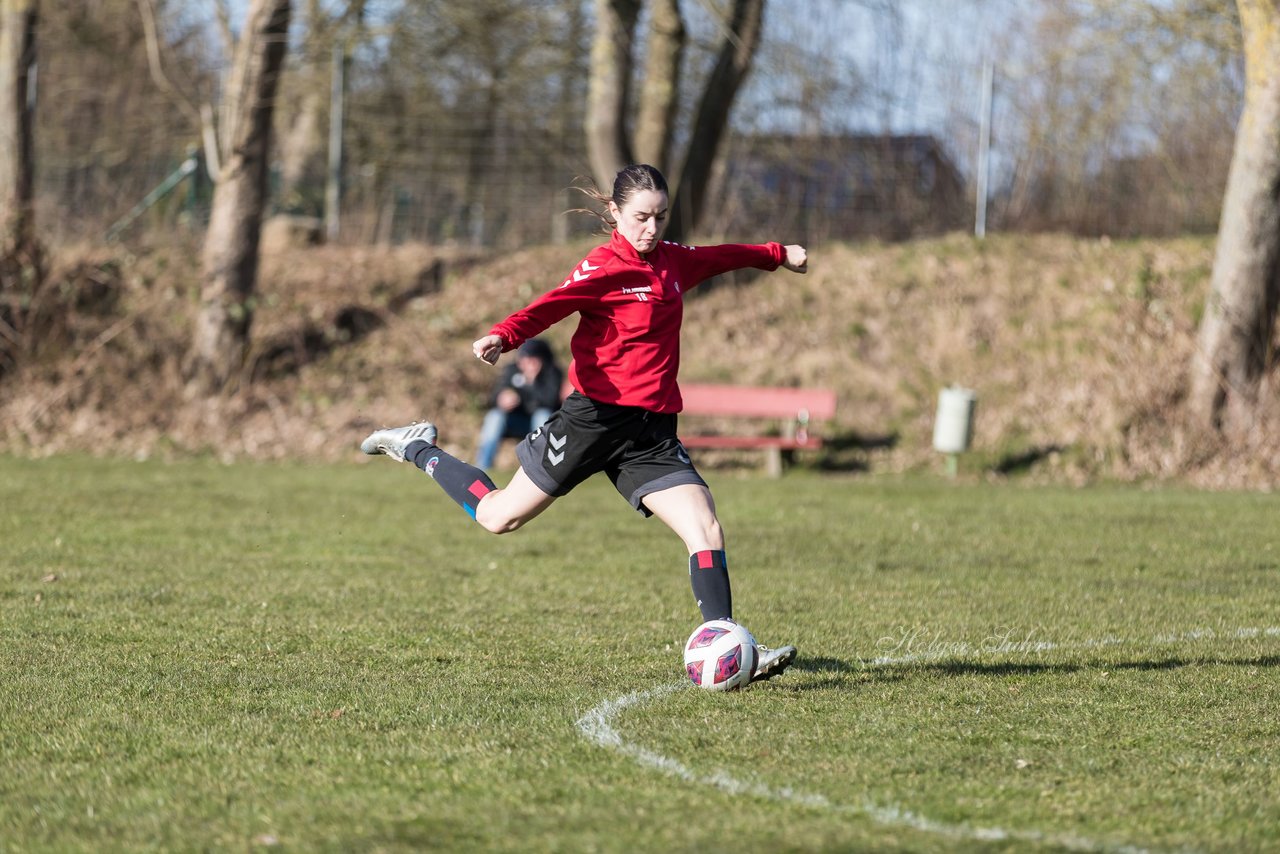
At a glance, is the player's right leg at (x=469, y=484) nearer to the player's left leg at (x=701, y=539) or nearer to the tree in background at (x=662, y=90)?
the player's left leg at (x=701, y=539)

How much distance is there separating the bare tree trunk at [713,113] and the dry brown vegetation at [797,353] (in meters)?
1.55

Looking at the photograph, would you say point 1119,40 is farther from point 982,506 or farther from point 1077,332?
point 982,506

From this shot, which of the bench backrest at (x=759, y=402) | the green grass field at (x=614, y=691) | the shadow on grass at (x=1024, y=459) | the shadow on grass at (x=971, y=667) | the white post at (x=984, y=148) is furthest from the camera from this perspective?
the white post at (x=984, y=148)

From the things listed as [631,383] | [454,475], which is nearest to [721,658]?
[631,383]

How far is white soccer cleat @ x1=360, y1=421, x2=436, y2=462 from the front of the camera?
716cm

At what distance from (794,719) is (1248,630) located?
3234mm

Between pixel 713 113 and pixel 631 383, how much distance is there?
1568 cm

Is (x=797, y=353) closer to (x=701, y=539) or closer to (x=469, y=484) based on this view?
(x=469, y=484)

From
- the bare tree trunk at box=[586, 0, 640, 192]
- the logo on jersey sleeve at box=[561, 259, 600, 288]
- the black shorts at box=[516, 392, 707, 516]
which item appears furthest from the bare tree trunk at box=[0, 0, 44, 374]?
the logo on jersey sleeve at box=[561, 259, 600, 288]

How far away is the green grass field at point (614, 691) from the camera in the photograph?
411 centimetres

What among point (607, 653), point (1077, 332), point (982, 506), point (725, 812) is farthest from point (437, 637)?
point (1077, 332)

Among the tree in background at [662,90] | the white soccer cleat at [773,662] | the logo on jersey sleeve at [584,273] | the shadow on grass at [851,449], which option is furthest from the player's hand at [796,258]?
the tree in background at [662,90]

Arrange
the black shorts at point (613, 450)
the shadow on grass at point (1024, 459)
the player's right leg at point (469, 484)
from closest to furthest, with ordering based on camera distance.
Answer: the black shorts at point (613, 450) < the player's right leg at point (469, 484) < the shadow on grass at point (1024, 459)

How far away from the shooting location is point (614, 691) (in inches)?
229
